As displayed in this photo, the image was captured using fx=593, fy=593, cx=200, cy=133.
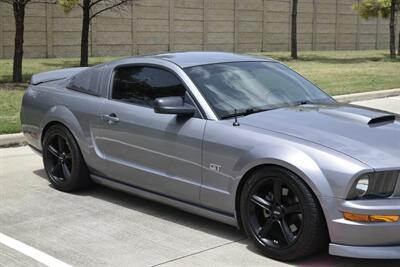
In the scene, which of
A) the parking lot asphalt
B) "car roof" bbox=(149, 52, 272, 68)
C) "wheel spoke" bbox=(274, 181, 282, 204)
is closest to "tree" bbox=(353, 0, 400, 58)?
"car roof" bbox=(149, 52, 272, 68)

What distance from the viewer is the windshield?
4.95 meters

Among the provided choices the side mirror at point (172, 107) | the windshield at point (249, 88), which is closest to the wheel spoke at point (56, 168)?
the side mirror at point (172, 107)

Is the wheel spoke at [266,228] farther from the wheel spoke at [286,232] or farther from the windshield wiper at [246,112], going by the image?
the windshield wiper at [246,112]

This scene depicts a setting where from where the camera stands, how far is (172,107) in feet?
15.8

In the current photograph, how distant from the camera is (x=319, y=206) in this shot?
4008 millimetres

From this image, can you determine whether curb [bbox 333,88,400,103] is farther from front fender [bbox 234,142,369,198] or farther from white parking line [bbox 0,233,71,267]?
white parking line [bbox 0,233,71,267]

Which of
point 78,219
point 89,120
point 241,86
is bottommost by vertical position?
point 78,219

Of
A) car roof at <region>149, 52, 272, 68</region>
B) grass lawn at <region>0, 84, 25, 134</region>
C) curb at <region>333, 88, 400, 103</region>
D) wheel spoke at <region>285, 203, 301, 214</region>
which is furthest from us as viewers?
curb at <region>333, 88, 400, 103</region>

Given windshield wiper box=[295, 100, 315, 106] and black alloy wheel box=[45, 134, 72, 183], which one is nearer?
windshield wiper box=[295, 100, 315, 106]

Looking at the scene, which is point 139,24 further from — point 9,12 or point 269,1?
point 269,1

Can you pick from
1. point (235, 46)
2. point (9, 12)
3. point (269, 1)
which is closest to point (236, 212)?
point (9, 12)

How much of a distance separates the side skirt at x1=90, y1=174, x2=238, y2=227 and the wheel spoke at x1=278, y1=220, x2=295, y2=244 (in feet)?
1.51

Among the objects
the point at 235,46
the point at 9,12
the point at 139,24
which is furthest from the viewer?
the point at 235,46

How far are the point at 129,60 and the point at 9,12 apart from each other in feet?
67.1
